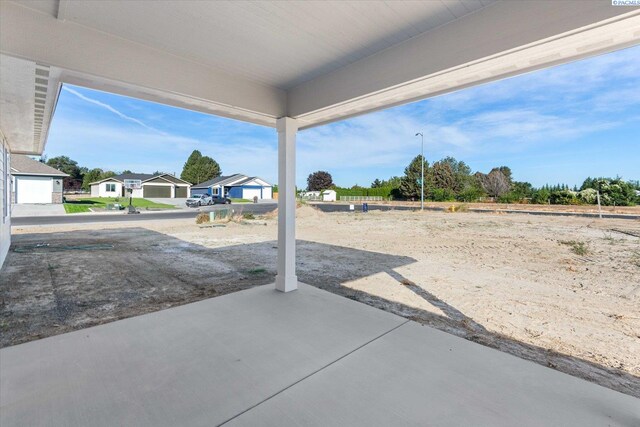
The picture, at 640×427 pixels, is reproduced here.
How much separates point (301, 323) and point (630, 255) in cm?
893

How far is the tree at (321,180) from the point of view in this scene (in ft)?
171

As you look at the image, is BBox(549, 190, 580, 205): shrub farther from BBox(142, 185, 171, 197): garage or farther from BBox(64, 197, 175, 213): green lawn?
BBox(142, 185, 171, 197): garage

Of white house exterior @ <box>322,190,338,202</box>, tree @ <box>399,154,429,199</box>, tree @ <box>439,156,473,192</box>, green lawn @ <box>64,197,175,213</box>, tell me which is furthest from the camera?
white house exterior @ <box>322,190,338,202</box>

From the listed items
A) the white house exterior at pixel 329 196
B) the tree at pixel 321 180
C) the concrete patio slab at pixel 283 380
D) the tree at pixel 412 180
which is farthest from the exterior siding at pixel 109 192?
the concrete patio slab at pixel 283 380

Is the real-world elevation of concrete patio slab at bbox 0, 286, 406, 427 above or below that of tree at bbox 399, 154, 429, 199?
below

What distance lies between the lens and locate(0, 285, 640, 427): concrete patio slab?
1.76 metres

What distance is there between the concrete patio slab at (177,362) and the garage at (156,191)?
36702mm

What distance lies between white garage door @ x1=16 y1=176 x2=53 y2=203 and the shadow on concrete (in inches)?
648

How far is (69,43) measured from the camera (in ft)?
7.45

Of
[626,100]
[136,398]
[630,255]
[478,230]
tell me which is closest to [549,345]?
[136,398]

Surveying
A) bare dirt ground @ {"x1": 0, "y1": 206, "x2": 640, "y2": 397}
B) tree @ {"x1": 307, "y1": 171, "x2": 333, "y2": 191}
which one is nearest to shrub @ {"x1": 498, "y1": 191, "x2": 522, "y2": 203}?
bare dirt ground @ {"x1": 0, "y1": 206, "x2": 640, "y2": 397}

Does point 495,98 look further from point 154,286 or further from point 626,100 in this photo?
point 154,286

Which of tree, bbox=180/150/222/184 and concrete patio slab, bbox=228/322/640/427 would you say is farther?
tree, bbox=180/150/222/184

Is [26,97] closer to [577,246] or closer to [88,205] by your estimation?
[577,246]
